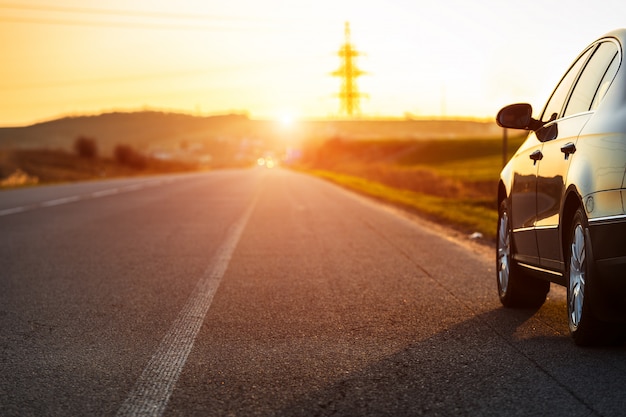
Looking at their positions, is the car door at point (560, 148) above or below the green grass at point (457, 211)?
above

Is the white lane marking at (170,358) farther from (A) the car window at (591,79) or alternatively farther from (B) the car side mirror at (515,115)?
(A) the car window at (591,79)

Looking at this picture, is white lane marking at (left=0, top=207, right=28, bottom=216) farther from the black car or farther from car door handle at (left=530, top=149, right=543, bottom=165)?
car door handle at (left=530, top=149, right=543, bottom=165)

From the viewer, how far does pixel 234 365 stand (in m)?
5.03

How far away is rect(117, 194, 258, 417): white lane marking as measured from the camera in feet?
13.8

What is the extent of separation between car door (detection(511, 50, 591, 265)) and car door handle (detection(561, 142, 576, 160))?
24.5 inches

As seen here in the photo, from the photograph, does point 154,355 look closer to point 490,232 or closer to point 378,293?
point 378,293

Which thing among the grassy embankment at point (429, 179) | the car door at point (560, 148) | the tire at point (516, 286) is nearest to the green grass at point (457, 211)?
the grassy embankment at point (429, 179)

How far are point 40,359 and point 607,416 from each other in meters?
3.30

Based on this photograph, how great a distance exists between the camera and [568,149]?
17.7 ft

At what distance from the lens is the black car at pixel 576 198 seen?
470 centimetres

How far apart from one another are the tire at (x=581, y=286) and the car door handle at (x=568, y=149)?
42 centimetres

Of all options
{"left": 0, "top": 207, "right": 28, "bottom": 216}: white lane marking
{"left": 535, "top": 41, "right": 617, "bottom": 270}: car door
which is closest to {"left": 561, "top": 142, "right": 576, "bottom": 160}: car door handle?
{"left": 535, "top": 41, "right": 617, "bottom": 270}: car door

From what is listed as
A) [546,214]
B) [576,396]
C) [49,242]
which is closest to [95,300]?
[546,214]

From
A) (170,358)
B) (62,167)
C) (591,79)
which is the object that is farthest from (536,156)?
(62,167)
